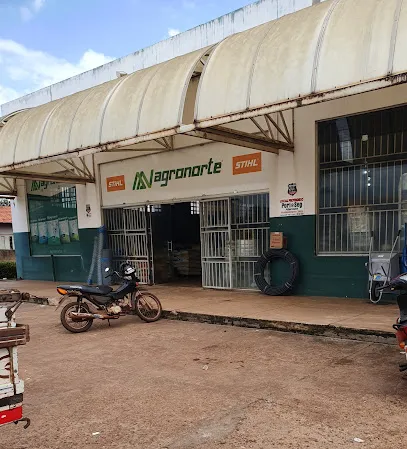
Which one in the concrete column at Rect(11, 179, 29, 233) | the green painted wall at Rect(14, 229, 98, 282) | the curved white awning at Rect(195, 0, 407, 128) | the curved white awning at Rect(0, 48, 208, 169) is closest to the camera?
the curved white awning at Rect(195, 0, 407, 128)

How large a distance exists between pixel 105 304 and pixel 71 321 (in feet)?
2.09

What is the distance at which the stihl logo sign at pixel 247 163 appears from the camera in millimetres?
9562

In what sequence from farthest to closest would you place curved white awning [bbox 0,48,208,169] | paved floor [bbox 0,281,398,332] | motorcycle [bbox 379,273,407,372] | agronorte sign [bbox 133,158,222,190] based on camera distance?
agronorte sign [bbox 133,158,222,190]
curved white awning [bbox 0,48,208,169]
paved floor [bbox 0,281,398,332]
motorcycle [bbox 379,273,407,372]

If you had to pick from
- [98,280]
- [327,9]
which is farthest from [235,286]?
[327,9]

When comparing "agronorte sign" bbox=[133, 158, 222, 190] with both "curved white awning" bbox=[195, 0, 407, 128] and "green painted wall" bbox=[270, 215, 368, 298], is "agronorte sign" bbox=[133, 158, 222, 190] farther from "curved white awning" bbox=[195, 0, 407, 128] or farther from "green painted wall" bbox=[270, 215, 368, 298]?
"curved white awning" bbox=[195, 0, 407, 128]

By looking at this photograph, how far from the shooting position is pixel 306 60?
638cm

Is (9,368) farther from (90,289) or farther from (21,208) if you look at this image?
(21,208)

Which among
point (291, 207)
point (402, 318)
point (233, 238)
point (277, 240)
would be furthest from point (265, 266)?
point (402, 318)

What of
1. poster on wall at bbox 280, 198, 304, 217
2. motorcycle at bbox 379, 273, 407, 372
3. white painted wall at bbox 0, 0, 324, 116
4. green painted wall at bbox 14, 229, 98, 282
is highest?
white painted wall at bbox 0, 0, 324, 116

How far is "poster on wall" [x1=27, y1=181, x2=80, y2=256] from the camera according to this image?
47.2ft

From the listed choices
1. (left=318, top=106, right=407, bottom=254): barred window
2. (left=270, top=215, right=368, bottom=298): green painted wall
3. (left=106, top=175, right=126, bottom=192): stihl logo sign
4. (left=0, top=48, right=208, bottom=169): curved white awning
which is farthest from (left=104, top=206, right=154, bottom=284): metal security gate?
(left=318, top=106, right=407, bottom=254): barred window

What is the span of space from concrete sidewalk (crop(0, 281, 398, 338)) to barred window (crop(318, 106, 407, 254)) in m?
1.26

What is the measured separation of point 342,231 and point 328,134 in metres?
1.99

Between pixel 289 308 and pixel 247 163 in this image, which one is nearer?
pixel 289 308
